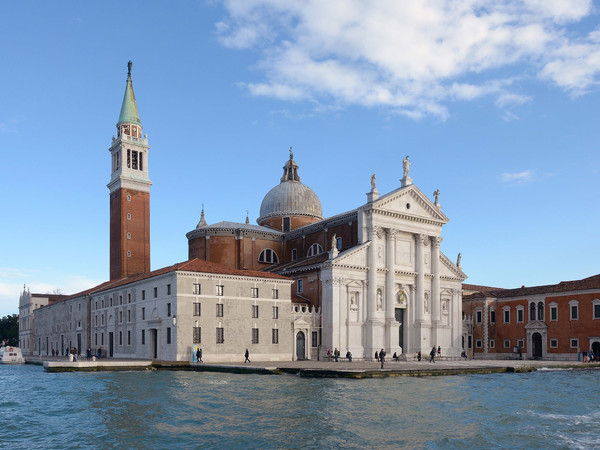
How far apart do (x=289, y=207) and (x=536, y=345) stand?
24829 mm

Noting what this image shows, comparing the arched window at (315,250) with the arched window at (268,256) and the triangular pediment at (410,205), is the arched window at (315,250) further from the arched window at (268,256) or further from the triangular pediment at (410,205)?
the triangular pediment at (410,205)

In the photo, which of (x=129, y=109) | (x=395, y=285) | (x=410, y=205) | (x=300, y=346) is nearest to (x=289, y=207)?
(x=410, y=205)

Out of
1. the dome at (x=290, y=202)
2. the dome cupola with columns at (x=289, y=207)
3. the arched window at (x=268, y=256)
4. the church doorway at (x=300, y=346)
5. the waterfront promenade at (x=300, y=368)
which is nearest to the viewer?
the waterfront promenade at (x=300, y=368)

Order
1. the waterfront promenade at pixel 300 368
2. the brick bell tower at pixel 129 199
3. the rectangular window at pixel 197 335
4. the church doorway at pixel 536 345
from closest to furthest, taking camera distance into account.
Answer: the waterfront promenade at pixel 300 368, the rectangular window at pixel 197 335, the church doorway at pixel 536 345, the brick bell tower at pixel 129 199

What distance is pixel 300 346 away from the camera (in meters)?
46.6

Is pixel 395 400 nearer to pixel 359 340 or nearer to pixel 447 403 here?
pixel 447 403

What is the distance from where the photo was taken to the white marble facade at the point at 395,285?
47.4 metres

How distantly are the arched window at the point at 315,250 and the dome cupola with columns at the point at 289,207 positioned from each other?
773 cm

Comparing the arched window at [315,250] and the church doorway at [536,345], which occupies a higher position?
the arched window at [315,250]

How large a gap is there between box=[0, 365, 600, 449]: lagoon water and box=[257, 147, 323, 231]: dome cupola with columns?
32.0 m

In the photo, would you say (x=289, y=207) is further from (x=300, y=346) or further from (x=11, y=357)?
(x=11, y=357)

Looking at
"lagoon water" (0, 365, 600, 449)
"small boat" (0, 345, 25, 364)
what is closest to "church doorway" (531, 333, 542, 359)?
"lagoon water" (0, 365, 600, 449)

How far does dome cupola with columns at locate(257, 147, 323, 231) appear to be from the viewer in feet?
207

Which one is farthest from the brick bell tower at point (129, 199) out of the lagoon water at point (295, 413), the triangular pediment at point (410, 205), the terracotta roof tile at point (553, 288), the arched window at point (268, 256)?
the terracotta roof tile at point (553, 288)
